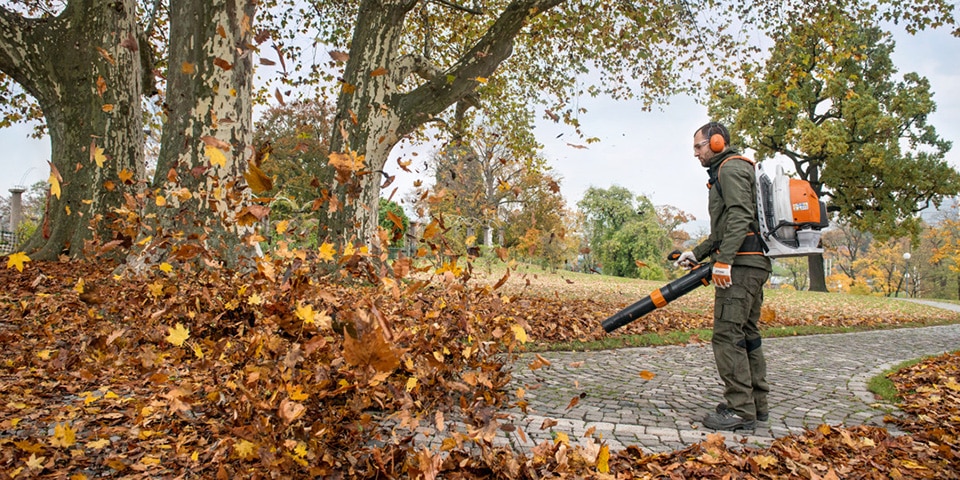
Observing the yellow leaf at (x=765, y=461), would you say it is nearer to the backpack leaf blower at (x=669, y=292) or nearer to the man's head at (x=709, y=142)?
the backpack leaf blower at (x=669, y=292)

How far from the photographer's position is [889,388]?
5281 millimetres

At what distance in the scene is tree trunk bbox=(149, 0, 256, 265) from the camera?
7.15 metres

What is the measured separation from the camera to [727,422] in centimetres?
385

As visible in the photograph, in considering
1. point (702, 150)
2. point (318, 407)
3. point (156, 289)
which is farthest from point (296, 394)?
point (702, 150)

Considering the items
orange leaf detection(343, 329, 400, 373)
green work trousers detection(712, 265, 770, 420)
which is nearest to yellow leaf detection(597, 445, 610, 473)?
orange leaf detection(343, 329, 400, 373)

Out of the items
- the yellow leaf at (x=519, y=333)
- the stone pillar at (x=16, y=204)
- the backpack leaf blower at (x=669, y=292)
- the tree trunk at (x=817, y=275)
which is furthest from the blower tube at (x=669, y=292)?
the tree trunk at (x=817, y=275)

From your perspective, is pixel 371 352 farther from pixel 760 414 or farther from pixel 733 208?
pixel 760 414

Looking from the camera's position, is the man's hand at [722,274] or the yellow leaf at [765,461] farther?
the man's hand at [722,274]

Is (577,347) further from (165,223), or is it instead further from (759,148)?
(759,148)

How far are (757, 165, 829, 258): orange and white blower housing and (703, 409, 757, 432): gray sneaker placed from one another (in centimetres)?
120

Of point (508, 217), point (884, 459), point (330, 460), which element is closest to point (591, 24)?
point (884, 459)

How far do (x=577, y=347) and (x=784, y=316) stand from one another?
775cm

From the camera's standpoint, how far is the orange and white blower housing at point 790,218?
13.1 ft

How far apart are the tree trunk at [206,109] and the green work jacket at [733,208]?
5.60 meters
